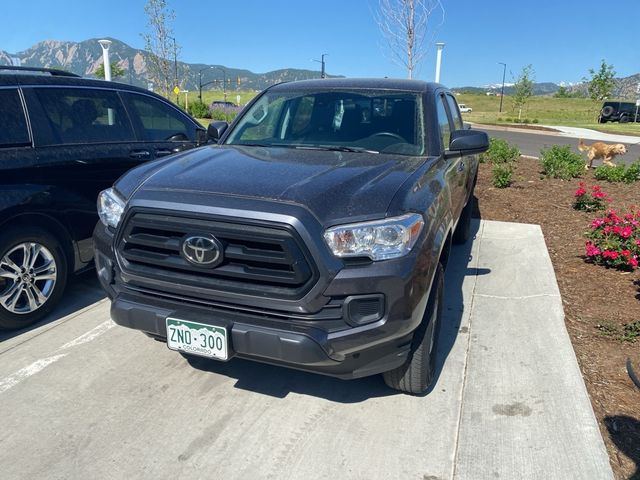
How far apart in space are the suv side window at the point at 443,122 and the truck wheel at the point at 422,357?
1.23 m

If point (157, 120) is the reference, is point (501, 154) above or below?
below

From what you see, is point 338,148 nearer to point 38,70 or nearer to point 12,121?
point 12,121

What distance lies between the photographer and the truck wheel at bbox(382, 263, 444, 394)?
9.07 feet

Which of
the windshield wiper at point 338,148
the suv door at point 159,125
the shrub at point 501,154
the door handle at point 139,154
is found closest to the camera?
the windshield wiper at point 338,148

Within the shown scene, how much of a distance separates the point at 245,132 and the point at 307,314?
2065mm

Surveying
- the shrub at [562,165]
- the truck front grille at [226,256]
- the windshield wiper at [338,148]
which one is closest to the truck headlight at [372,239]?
the truck front grille at [226,256]

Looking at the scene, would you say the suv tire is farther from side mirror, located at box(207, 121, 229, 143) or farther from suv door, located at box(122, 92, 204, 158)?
side mirror, located at box(207, 121, 229, 143)

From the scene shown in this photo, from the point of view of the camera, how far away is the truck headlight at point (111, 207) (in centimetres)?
277

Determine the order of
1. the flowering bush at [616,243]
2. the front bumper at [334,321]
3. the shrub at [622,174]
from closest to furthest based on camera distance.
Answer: the front bumper at [334,321] < the flowering bush at [616,243] < the shrub at [622,174]

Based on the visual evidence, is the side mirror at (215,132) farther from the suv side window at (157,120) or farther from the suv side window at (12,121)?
the suv side window at (12,121)

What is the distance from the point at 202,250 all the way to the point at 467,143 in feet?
6.66

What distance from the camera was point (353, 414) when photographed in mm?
2859

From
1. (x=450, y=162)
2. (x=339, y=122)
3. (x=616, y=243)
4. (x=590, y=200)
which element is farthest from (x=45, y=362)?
(x=590, y=200)

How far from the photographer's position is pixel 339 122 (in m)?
3.76
